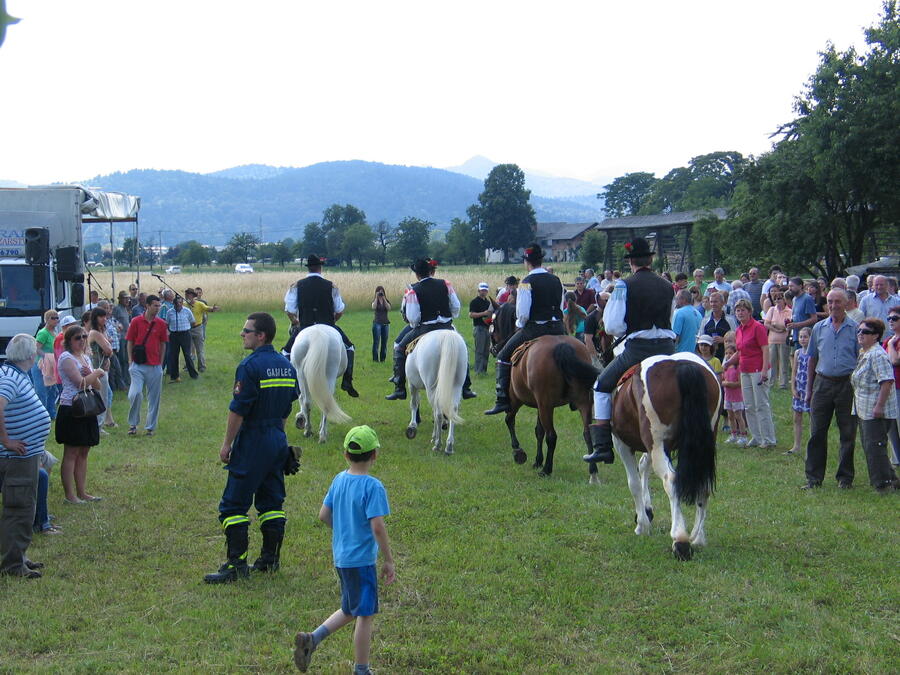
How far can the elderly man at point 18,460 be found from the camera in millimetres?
6734

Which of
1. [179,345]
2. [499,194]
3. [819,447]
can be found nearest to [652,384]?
[819,447]

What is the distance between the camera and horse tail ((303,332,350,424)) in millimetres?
11680

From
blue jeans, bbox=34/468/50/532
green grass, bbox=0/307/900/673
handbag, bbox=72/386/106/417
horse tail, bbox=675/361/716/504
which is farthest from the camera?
handbag, bbox=72/386/106/417

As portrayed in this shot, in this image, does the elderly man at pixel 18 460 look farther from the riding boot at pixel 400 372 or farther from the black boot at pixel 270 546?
the riding boot at pixel 400 372

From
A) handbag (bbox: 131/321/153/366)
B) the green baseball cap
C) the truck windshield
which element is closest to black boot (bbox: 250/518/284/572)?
the green baseball cap

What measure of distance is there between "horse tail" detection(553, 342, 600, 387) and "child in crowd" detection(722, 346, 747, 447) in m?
3.07

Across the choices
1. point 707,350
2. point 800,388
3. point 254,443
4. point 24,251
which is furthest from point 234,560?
point 24,251

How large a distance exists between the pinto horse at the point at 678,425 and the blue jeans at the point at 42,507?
17.5 ft

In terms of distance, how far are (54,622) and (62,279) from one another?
441 inches

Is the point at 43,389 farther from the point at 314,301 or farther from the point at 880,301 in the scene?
the point at 880,301

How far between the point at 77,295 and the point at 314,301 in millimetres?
6676

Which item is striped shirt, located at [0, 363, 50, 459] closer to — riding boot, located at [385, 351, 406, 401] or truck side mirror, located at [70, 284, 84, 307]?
riding boot, located at [385, 351, 406, 401]

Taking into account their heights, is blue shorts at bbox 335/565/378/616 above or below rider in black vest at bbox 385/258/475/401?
below

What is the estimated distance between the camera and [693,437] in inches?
270
